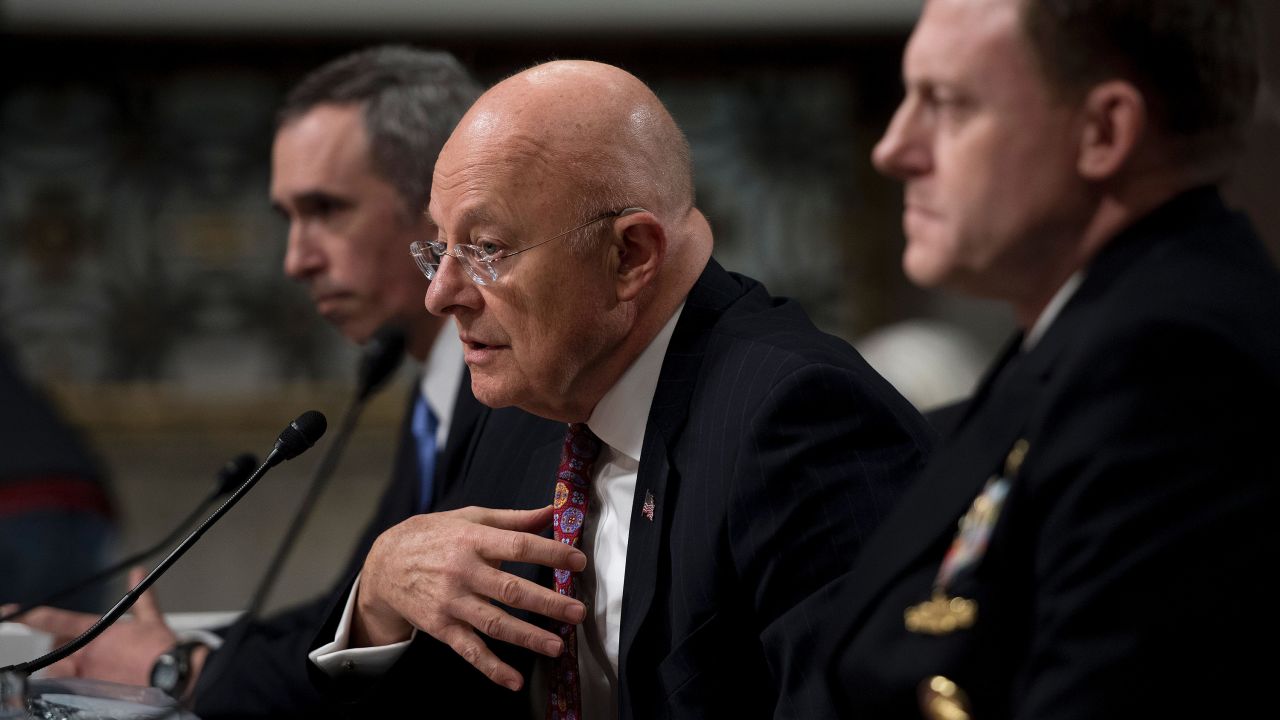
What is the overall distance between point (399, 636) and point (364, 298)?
0.95 m

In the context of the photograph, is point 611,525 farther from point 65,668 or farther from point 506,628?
point 65,668

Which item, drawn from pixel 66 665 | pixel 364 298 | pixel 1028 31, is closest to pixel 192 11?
pixel 364 298

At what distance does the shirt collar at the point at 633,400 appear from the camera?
1.62 meters

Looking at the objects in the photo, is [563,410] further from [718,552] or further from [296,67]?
[296,67]

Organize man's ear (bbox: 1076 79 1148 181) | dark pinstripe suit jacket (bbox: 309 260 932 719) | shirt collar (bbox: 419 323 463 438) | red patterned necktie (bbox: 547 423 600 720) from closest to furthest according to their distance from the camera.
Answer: man's ear (bbox: 1076 79 1148 181)
dark pinstripe suit jacket (bbox: 309 260 932 719)
red patterned necktie (bbox: 547 423 600 720)
shirt collar (bbox: 419 323 463 438)

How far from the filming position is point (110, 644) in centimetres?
213

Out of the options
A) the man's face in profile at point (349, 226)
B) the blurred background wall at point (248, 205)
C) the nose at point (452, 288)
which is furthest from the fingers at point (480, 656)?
the blurred background wall at point (248, 205)

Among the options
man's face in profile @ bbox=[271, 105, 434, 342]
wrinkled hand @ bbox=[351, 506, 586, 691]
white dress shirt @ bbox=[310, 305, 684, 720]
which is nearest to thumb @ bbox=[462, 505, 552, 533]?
wrinkled hand @ bbox=[351, 506, 586, 691]

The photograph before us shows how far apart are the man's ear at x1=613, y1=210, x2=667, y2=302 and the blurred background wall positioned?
3642 millimetres

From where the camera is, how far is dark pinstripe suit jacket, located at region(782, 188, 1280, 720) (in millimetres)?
893

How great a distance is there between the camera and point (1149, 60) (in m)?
0.99

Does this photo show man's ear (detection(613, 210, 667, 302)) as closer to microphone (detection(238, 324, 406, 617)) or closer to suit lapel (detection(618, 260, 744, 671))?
suit lapel (detection(618, 260, 744, 671))

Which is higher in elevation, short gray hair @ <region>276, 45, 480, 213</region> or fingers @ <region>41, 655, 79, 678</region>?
short gray hair @ <region>276, 45, 480, 213</region>

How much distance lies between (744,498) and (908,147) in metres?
0.46
